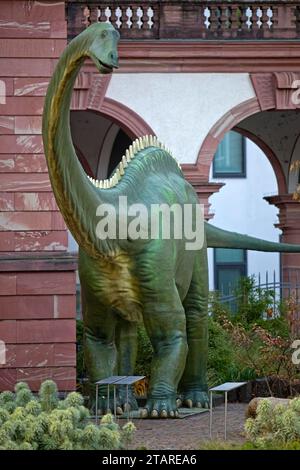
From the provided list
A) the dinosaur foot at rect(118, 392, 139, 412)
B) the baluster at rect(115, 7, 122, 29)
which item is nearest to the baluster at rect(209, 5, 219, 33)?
the baluster at rect(115, 7, 122, 29)

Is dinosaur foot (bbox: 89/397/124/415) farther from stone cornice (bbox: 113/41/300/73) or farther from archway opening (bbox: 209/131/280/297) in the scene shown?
archway opening (bbox: 209/131/280/297)

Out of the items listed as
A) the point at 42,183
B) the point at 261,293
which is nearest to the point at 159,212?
the point at 42,183

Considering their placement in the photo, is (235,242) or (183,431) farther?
(235,242)

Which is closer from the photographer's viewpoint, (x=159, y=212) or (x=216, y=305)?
(x=159, y=212)

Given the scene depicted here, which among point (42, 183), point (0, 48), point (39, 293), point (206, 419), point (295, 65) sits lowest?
point (206, 419)

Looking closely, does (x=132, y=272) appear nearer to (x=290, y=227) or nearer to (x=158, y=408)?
(x=158, y=408)

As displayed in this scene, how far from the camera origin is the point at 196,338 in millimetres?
13984

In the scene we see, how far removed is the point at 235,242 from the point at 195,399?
1.37m

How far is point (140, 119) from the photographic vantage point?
24.7 metres

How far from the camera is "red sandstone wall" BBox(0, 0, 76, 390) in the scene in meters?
15.5

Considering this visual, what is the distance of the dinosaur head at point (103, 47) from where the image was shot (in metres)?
10.4

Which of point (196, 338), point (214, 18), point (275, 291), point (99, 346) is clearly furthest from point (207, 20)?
point (99, 346)

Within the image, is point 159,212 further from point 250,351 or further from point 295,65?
point 295,65

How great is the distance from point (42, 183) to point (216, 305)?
19.3 ft
